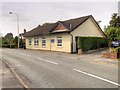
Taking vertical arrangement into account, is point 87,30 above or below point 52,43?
above

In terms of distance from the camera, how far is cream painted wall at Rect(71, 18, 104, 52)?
33.0 m

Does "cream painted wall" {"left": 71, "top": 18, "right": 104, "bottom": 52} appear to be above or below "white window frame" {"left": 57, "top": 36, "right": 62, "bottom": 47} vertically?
above

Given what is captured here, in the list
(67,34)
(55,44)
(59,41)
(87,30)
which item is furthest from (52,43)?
(87,30)

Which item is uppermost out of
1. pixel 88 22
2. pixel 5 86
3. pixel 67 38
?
pixel 88 22

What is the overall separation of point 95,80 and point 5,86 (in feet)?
12.8

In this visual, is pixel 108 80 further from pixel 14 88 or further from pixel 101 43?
pixel 101 43

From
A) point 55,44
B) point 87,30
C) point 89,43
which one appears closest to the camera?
point 89,43

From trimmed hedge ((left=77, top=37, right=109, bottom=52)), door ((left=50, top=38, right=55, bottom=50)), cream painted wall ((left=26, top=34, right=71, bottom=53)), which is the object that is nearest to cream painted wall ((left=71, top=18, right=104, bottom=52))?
cream painted wall ((left=26, top=34, right=71, bottom=53))

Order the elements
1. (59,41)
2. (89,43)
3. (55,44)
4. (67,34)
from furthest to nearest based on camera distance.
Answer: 1. (55,44)
2. (59,41)
3. (67,34)
4. (89,43)

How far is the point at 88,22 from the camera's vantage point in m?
35.2

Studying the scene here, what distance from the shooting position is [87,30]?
3531 cm

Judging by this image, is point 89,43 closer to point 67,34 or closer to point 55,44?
point 67,34

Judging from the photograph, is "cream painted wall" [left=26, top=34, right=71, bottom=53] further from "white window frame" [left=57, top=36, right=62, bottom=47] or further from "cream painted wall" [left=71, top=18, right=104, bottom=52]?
"cream painted wall" [left=71, top=18, right=104, bottom=52]

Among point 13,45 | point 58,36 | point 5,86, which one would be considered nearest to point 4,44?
point 13,45
